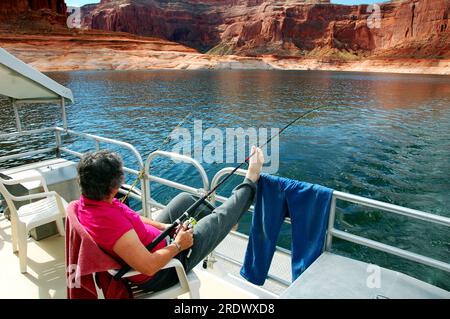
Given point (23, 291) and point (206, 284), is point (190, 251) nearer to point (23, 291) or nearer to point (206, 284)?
point (206, 284)

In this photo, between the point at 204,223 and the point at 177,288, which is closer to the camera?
the point at 177,288

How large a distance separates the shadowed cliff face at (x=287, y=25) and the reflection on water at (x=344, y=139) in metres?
98.2

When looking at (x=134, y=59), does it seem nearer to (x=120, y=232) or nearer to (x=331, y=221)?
(x=331, y=221)

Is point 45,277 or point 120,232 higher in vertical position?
point 120,232

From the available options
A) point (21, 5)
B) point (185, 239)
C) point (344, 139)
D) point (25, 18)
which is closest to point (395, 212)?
point (185, 239)

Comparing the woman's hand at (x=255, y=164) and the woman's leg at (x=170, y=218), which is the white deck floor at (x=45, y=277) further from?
the woman's hand at (x=255, y=164)

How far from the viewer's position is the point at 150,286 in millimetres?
2506

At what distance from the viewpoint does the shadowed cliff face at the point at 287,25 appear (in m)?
121

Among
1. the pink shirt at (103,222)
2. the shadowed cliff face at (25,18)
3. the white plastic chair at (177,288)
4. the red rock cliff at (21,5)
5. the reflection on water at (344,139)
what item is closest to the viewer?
the pink shirt at (103,222)

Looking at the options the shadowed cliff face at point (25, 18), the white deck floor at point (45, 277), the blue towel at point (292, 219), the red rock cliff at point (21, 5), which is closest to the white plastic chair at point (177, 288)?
the white deck floor at point (45, 277)

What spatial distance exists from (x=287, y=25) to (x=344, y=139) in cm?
14213

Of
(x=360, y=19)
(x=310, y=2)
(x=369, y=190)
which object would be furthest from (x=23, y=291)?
(x=310, y=2)

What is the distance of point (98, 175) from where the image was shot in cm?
222

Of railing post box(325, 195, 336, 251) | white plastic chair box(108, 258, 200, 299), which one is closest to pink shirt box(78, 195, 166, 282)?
white plastic chair box(108, 258, 200, 299)
